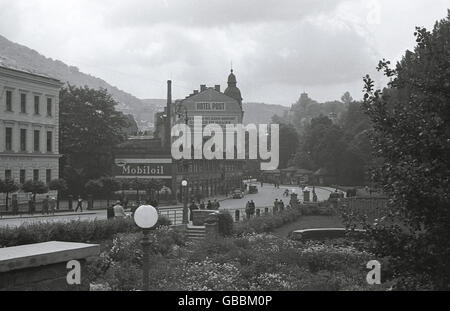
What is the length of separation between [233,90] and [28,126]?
7784cm

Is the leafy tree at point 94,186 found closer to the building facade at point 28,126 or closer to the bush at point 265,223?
the building facade at point 28,126

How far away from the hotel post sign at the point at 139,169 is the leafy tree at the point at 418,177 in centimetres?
5378

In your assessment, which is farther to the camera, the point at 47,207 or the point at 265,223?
the point at 47,207

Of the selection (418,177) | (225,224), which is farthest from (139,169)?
(418,177)

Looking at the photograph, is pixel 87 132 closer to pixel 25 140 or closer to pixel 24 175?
pixel 25 140

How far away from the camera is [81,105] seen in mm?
65562

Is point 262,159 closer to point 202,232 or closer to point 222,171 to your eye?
point 222,171

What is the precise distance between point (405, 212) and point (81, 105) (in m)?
60.3

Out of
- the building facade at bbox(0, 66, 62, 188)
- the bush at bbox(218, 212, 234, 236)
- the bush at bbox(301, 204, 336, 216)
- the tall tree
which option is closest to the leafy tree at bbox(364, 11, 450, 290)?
the bush at bbox(218, 212, 234, 236)

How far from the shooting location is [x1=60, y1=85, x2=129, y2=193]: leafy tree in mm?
64375

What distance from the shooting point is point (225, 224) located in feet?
90.1

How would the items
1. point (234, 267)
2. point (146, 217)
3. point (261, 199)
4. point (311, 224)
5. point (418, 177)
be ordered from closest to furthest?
point (418, 177) < point (146, 217) < point (234, 267) < point (311, 224) < point (261, 199)

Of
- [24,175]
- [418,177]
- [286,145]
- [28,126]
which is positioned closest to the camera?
[418,177]

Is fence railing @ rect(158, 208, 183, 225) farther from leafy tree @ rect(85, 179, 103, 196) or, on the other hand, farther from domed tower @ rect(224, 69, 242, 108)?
domed tower @ rect(224, 69, 242, 108)
